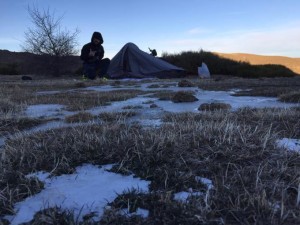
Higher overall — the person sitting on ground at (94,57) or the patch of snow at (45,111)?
the person sitting on ground at (94,57)

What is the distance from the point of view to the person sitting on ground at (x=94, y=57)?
12.4 metres

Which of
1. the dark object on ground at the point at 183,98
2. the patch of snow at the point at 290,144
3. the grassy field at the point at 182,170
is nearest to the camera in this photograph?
the grassy field at the point at 182,170

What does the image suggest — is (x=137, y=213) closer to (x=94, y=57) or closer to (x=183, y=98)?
(x=183, y=98)

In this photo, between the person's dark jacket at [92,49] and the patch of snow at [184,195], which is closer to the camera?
the patch of snow at [184,195]

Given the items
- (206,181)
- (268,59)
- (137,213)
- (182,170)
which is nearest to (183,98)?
(182,170)

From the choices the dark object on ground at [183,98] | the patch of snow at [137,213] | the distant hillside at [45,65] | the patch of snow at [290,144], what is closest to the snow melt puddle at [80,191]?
the patch of snow at [137,213]

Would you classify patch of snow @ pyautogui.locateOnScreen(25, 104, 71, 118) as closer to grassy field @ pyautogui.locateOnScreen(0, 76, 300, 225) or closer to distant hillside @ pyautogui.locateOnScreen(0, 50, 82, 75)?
grassy field @ pyautogui.locateOnScreen(0, 76, 300, 225)

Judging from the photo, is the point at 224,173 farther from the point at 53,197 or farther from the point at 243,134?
the point at 53,197

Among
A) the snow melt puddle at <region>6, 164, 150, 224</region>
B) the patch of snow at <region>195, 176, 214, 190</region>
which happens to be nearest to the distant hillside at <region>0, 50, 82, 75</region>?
the snow melt puddle at <region>6, 164, 150, 224</region>

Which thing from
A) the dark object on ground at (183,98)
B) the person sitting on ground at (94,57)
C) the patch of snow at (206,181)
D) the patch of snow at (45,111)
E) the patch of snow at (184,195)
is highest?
the person sitting on ground at (94,57)

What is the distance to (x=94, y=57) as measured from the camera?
12.5m

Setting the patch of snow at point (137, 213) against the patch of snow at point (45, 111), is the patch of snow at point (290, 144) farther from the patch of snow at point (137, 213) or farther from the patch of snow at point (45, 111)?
the patch of snow at point (45, 111)

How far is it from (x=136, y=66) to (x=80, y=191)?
13599 millimetres

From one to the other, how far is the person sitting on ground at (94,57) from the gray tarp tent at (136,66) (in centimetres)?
180
